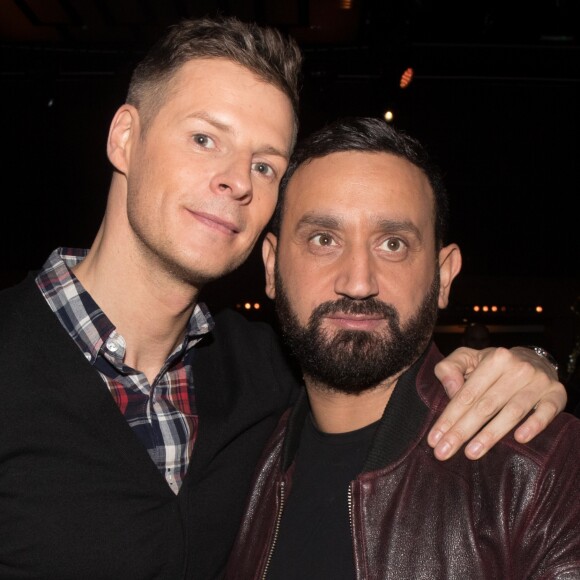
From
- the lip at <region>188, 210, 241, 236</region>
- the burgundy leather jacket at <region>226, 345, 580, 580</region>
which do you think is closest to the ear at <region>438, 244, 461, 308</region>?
the burgundy leather jacket at <region>226, 345, 580, 580</region>

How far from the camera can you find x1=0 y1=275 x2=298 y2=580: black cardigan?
1504 millimetres

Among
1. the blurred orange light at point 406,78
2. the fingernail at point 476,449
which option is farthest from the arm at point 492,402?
the blurred orange light at point 406,78

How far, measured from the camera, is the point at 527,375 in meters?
1.69

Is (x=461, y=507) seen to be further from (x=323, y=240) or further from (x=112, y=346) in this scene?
(x=112, y=346)

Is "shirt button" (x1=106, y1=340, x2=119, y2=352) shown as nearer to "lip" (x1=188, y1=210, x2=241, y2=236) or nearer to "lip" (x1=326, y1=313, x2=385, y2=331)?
"lip" (x1=188, y1=210, x2=241, y2=236)

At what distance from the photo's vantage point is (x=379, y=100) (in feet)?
17.4

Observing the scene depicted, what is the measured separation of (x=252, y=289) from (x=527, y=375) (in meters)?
6.87

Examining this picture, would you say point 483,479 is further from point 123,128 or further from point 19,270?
point 19,270

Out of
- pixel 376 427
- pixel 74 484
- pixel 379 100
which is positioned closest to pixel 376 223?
pixel 376 427

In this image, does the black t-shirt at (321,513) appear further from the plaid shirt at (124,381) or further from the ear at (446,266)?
the ear at (446,266)

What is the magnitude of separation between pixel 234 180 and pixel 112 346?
587mm

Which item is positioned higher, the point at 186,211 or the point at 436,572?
the point at 186,211

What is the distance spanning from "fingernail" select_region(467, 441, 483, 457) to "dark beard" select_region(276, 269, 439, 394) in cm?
37

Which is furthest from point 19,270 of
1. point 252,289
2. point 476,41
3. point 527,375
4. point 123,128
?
point 527,375
